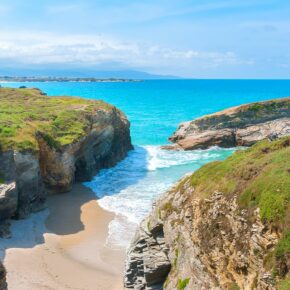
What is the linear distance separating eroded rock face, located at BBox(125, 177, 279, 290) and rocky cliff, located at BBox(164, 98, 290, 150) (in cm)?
4381

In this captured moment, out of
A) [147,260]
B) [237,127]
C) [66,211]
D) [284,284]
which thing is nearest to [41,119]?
[66,211]

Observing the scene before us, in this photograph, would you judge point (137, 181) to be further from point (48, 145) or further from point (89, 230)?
point (89, 230)

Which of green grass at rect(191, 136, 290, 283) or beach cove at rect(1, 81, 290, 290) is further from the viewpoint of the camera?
beach cove at rect(1, 81, 290, 290)

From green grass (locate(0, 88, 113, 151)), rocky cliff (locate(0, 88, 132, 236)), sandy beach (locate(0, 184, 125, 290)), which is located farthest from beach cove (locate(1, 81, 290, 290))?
green grass (locate(0, 88, 113, 151))

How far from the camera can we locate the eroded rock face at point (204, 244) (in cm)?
1387

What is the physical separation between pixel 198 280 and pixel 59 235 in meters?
15.6

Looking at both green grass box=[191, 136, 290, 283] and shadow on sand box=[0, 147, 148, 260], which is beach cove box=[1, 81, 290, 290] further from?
green grass box=[191, 136, 290, 283]

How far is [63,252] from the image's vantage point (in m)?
26.7

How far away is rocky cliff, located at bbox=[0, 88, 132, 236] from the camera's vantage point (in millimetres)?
32344

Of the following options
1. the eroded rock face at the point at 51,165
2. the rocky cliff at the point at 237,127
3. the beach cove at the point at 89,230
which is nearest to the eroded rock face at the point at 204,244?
the beach cove at the point at 89,230

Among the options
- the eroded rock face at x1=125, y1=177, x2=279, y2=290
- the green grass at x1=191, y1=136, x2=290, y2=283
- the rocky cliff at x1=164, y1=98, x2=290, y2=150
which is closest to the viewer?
the green grass at x1=191, y1=136, x2=290, y2=283

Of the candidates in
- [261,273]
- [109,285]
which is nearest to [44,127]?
[109,285]

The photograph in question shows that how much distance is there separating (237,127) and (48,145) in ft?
122

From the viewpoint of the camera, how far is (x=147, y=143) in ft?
234
